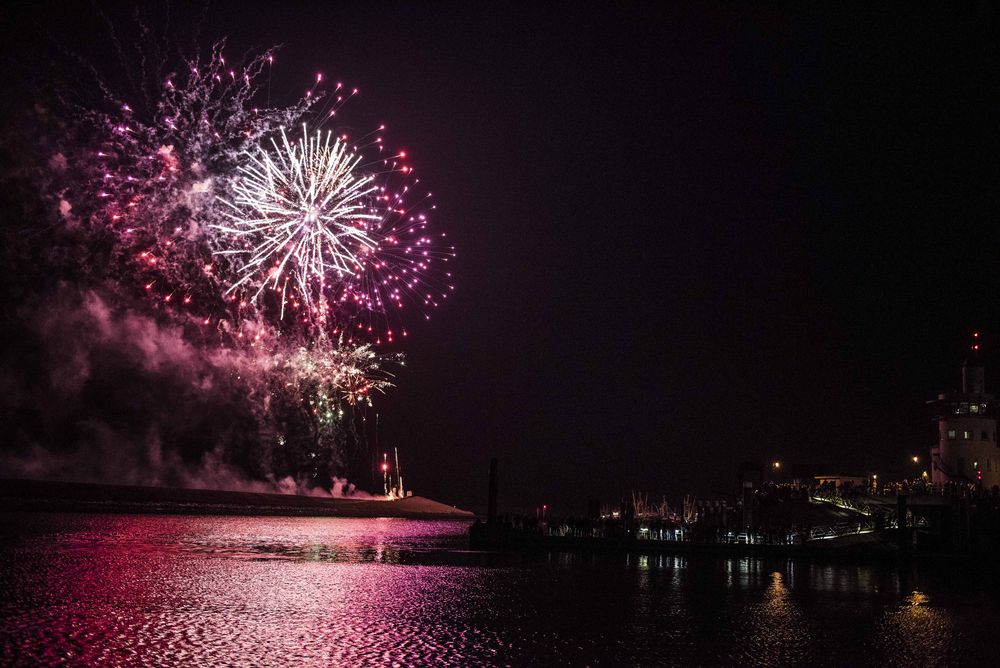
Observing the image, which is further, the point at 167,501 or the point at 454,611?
the point at 167,501

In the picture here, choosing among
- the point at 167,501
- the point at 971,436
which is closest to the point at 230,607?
the point at 971,436

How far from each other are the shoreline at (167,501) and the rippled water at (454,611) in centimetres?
2903

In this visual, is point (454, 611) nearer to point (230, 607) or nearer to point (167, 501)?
point (230, 607)

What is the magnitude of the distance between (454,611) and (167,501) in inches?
2455

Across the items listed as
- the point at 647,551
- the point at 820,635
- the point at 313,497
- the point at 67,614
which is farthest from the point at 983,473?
the point at 313,497

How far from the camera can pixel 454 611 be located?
23328mm

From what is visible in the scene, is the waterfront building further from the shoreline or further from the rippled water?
the shoreline

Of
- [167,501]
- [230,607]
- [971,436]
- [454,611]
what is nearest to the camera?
[230,607]

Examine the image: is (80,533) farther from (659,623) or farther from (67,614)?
(659,623)

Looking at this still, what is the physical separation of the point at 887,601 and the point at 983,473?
35.2 meters

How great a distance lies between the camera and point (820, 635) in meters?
21.4

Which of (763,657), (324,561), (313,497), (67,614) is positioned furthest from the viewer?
(313,497)

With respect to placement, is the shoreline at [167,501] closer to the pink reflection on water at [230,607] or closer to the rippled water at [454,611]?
the rippled water at [454,611]

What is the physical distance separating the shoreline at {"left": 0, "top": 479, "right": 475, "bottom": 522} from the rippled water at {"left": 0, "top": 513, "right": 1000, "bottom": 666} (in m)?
29.0
